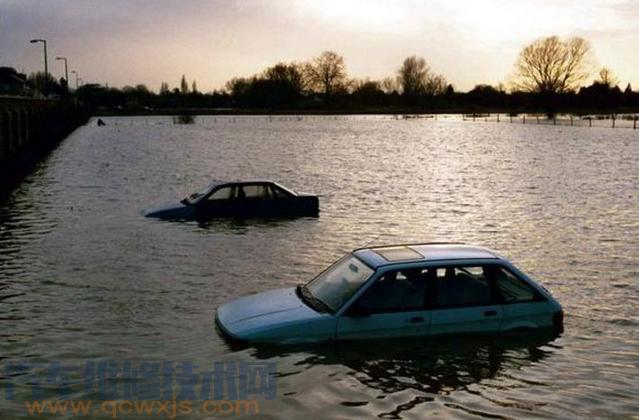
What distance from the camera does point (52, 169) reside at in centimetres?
4116

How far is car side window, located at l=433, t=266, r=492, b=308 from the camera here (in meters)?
9.99

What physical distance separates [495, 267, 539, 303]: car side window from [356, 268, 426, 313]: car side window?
1.27m

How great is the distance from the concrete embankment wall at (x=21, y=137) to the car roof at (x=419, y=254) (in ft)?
82.8

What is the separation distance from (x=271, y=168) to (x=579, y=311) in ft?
109

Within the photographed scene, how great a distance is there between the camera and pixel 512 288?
10336 mm

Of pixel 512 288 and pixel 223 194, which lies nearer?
pixel 512 288

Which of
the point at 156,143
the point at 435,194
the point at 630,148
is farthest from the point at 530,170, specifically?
the point at 156,143

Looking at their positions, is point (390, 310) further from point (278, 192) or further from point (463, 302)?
point (278, 192)

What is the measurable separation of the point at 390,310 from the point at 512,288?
201 cm

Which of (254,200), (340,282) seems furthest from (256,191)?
(340,282)

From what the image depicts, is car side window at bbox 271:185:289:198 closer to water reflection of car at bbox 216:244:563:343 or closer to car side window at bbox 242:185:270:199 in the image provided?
car side window at bbox 242:185:270:199

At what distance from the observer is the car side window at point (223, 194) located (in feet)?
71.2

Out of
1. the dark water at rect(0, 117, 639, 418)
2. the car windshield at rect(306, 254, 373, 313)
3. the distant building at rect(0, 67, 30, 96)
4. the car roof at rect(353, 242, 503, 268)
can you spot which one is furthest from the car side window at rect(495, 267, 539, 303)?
the distant building at rect(0, 67, 30, 96)

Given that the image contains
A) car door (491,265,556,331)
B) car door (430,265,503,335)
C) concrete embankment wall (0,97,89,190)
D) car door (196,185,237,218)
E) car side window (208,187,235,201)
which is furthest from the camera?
concrete embankment wall (0,97,89,190)
